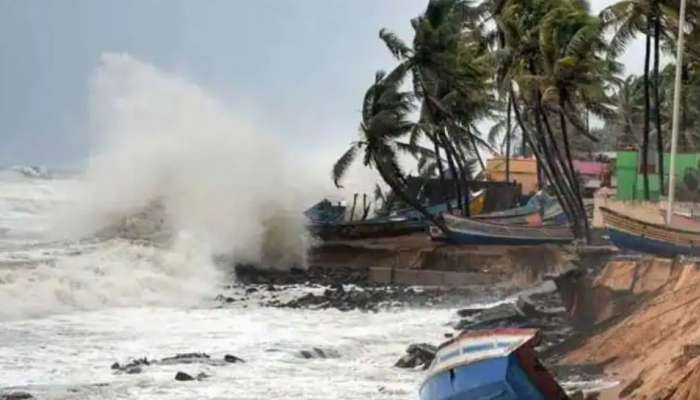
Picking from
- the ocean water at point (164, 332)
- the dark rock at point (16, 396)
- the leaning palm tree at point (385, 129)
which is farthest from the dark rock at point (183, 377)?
the leaning palm tree at point (385, 129)

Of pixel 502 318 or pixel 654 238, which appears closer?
pixel 502 318

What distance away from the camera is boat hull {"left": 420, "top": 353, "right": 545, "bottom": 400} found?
334 inches

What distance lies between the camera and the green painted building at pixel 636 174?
101 ft

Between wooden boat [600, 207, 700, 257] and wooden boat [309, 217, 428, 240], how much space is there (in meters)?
15.0

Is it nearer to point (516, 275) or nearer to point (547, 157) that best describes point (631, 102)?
point (547, 157)

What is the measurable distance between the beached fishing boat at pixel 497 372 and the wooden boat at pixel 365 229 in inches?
978

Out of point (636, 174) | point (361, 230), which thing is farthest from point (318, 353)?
point (636, 174)

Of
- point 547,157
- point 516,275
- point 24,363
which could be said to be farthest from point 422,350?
point 547,157

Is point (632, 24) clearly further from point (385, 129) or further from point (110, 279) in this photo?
point (110, 279)

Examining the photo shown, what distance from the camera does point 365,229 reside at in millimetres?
34125

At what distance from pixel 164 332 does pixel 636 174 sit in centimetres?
1901

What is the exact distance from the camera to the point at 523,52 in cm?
2883

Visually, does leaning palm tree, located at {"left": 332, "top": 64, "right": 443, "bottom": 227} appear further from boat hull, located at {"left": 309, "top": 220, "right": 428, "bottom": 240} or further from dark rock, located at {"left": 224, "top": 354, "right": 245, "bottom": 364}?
dark rock, located at {"left": 224, "top": 354, "right": 245, "bottom": 364}

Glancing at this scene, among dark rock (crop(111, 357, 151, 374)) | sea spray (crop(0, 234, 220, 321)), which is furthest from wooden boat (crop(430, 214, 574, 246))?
dark rock (crop(111, 357, 151, 374))
